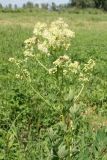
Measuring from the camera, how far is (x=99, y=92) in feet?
29.6

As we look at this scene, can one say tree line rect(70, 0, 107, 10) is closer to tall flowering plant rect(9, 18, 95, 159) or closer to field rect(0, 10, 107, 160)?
field rect(0, 10, 107, 160)

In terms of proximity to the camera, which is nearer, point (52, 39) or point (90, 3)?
point (52, 39)

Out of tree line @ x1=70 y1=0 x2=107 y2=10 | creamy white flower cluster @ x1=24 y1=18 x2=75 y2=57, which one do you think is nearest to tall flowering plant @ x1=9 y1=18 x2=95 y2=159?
creamy white flower cluster @ x1=24 y1=18 x2=75 y2=57

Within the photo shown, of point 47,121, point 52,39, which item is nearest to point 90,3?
point 47,121

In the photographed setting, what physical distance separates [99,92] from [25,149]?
4305 mm

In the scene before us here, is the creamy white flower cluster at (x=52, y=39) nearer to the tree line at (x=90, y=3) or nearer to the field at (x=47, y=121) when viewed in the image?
the field at (x=47, y=121)

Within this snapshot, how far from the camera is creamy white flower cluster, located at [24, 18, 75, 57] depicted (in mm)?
2705

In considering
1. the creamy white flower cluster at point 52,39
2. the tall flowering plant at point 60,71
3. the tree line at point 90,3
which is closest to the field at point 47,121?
the tall flowering plant at point 60,71

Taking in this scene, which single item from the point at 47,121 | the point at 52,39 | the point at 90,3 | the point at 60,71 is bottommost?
the point at 90,3

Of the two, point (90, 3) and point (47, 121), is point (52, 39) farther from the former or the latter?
point (90, 3)

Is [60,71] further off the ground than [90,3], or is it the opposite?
[60,71]

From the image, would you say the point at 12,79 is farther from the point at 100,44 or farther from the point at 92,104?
the point at 100,44

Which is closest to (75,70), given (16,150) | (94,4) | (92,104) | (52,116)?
(16,150)

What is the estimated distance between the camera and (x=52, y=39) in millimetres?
2697
